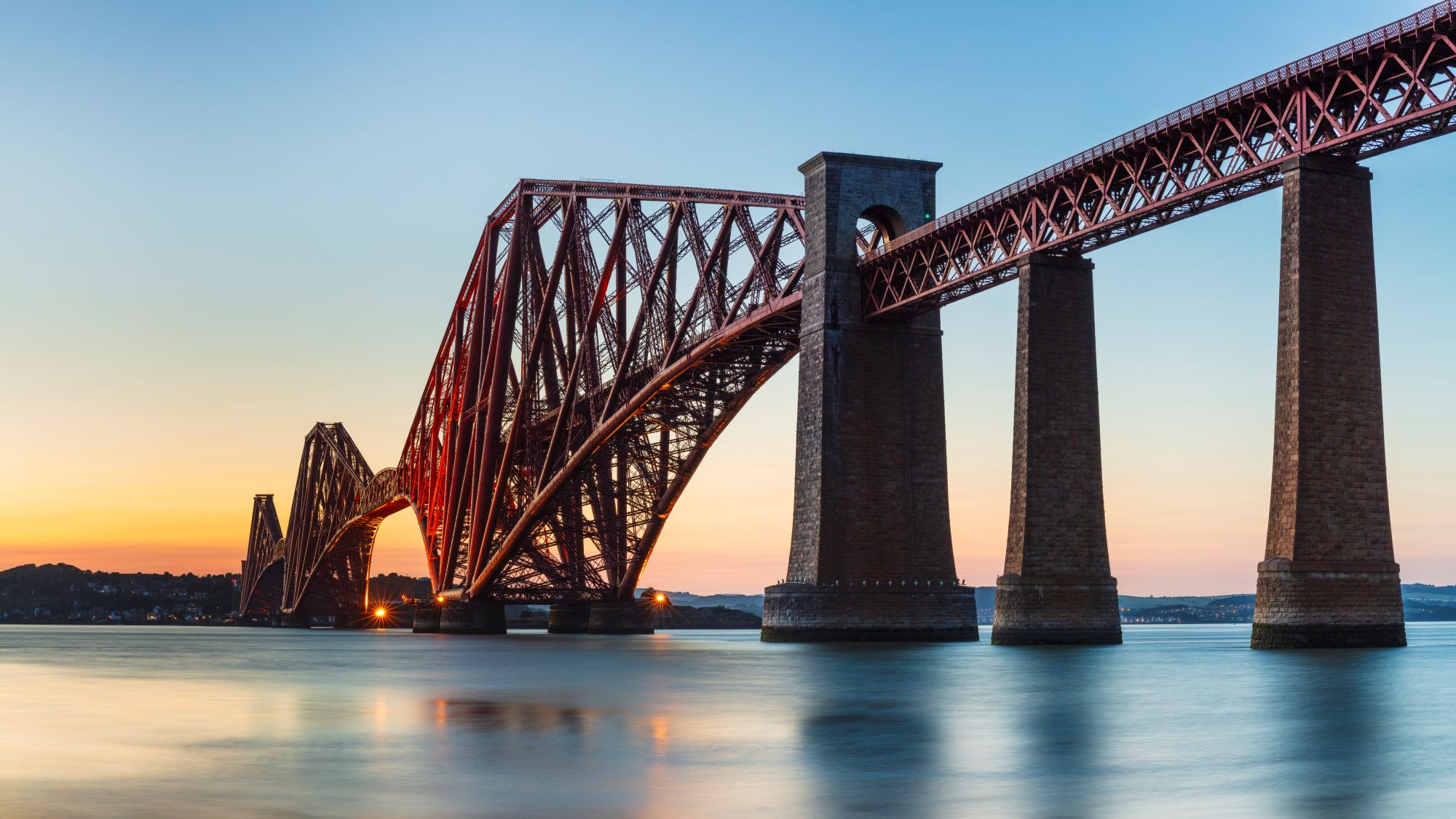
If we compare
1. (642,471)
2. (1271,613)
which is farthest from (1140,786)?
(642,471)

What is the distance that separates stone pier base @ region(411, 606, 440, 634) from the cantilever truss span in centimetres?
518

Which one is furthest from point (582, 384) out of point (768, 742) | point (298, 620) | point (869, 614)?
point (298, 620)

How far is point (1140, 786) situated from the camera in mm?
15750

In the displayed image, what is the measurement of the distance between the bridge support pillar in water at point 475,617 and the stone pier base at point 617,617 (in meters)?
4.87

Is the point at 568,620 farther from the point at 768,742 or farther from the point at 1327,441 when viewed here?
the point at 768,742

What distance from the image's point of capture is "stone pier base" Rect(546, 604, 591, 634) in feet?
292

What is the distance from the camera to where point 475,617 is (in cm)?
8556

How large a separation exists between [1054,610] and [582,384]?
3730 cm

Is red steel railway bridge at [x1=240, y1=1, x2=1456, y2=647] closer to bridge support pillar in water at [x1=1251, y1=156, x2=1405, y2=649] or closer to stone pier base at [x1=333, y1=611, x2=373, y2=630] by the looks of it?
bridge support pillar in water at [x1=1251, y1=156, x2=1405, y2=649]

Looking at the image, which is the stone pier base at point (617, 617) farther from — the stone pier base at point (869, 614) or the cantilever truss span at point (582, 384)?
the stone pier base at point (869, 614)

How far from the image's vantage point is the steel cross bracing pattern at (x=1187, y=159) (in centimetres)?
3478

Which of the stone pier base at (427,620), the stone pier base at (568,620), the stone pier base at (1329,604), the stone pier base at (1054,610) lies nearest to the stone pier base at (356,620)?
the stone pier base at (427,620)

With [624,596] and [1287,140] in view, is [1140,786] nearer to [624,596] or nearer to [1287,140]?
[1287,140]

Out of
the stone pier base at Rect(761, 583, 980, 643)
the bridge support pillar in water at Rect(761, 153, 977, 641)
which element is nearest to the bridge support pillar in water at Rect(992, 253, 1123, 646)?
the stone pier base at Rect(761, 583, 980, 643)
